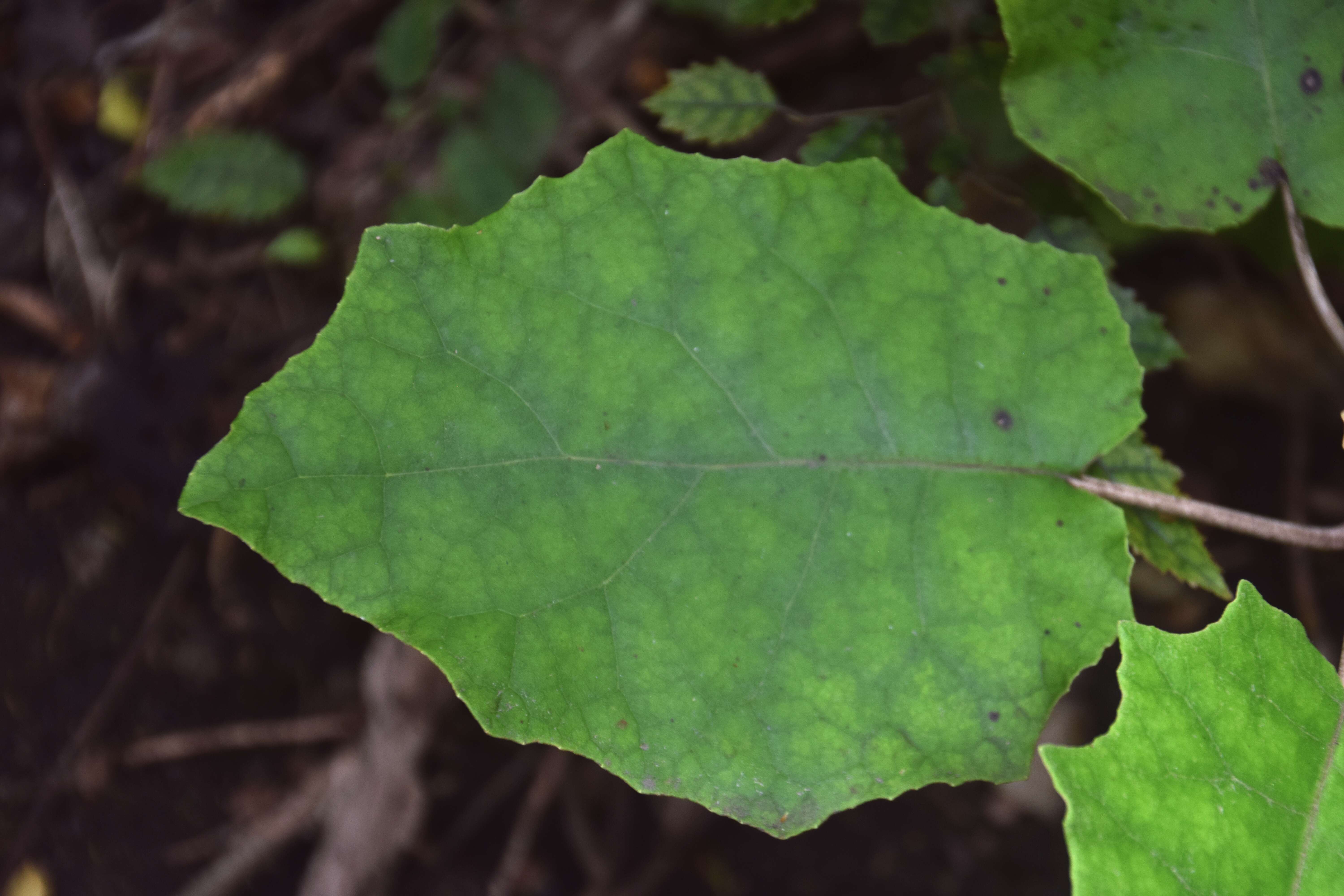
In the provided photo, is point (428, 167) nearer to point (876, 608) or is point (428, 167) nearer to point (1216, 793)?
point (876, 608)

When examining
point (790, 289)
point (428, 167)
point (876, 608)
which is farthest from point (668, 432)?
point (428, 167)

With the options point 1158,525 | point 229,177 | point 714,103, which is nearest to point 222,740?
point 229,177

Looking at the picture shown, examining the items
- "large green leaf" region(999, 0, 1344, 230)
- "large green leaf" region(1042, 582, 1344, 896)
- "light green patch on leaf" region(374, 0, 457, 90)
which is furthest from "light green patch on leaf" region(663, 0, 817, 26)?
"light green patch on leaf" region(374, 0, 457, 90)

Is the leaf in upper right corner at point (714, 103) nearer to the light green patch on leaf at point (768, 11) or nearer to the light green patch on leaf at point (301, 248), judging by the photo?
the light green patch on leaf at point (768, 11)

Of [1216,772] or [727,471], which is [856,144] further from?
[1216,772]

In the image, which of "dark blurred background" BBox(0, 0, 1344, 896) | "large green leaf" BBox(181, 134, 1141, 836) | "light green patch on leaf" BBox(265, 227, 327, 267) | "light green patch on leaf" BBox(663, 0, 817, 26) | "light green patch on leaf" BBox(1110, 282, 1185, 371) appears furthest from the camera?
"light green patch on leaf" BBox(265, 227, 327, 267)

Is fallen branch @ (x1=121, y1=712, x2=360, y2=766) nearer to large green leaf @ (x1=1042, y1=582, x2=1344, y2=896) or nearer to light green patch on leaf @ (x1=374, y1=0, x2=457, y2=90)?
light green patch on leaf @ (x1=374, y1=0, x2=457, y2=90)


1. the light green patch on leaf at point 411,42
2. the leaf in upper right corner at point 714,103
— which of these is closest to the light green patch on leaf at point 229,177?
the light green patch on leaf at point 411,42

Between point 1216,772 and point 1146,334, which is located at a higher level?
point 1146,334
